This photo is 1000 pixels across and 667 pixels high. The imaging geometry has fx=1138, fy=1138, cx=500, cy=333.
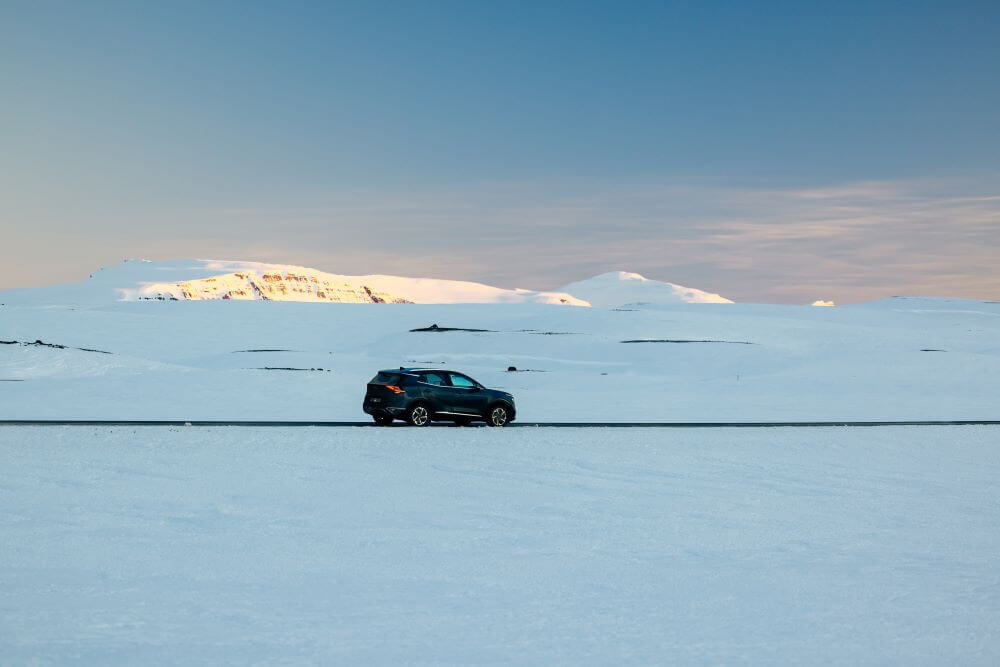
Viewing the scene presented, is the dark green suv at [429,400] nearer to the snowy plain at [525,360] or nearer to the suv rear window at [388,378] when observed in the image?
the suv rear window at [388,378]

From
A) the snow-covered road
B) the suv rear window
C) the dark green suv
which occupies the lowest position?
the snow-covered road

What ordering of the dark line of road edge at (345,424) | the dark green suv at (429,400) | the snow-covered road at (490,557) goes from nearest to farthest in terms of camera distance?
the snow-covered road at (490,557) → the dark line of road edge at (345,424) → the dark green suv at (429,400)

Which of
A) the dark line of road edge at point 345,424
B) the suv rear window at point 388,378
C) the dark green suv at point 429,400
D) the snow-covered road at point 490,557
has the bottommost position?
the snow-covered road at point 490,557

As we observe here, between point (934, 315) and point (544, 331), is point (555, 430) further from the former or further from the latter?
point (934, 315)

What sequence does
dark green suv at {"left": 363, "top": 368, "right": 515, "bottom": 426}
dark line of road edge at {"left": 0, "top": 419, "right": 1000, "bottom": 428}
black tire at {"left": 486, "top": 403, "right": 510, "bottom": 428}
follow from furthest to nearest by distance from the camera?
1. black tire at {"left": 486, "top": 403, "right": 510, "bottom": 428}
2. dark green suv at {"left": 363, "top": 368, "right": 515, "bottom": 426}
3. dark line of road edge at {"left": 0, "top": 419, "right": 1000, "bottom": 428}

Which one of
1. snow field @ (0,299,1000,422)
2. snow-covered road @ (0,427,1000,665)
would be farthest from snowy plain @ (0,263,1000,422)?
snow-covered road @ (0,427,1000,665)

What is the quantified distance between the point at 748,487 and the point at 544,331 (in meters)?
71.7

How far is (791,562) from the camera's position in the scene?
12.4m

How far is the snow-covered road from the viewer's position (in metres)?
8.98

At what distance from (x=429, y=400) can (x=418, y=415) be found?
19.7 inches

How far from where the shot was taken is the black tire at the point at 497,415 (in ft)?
101

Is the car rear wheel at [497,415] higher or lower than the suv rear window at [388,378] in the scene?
lower

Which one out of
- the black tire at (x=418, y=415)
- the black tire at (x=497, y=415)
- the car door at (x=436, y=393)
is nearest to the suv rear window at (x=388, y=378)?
the car door at (x=436, y=393)

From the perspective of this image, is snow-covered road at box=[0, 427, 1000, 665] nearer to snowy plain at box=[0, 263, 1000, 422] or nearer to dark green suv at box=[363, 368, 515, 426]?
dark green suv at box=[363, 368, 515, 426]
